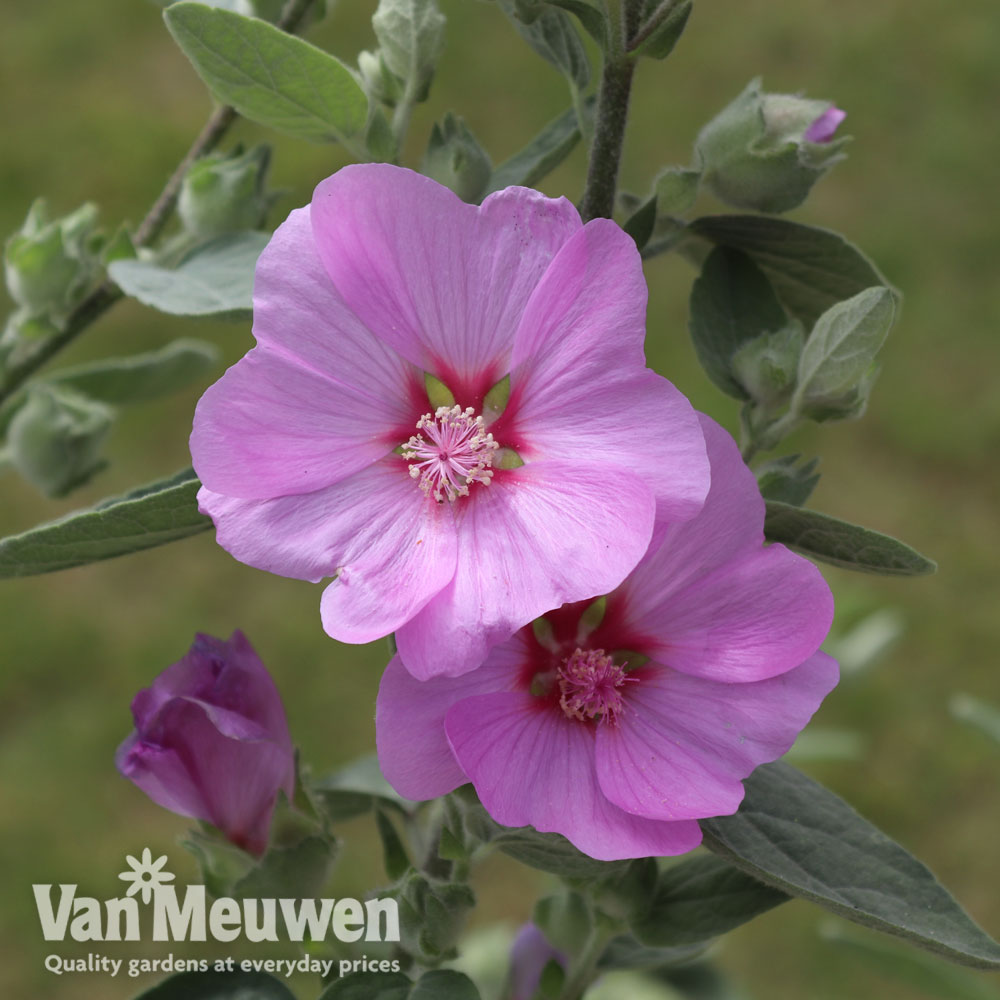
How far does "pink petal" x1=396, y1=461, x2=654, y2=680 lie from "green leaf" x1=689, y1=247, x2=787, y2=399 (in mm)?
190

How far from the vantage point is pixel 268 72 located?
60 cm

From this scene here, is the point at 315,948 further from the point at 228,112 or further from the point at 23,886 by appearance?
the point at 23,886

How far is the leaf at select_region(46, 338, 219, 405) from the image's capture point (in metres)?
0.98

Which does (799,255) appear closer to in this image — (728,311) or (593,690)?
(728,311)

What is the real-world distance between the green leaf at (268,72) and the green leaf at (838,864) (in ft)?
1.23

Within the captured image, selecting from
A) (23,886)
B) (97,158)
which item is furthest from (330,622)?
(97,158)

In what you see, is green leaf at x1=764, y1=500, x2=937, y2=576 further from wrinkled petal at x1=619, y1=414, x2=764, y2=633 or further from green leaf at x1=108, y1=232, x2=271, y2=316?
green leaf at x1=108, y1=232, x2=271, y2=316

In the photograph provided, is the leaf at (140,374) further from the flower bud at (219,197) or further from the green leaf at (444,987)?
the green leaf at (444,987)

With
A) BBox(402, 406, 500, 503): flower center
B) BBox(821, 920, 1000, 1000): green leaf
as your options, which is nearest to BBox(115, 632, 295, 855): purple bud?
BBox(402, 406, 500, 503): flower center

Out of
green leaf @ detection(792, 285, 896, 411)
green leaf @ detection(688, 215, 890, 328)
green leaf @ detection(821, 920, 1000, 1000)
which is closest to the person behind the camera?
green leaf @ detection(792, 285, 896, 411)

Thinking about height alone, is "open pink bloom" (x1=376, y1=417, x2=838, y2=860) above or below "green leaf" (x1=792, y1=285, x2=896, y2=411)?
below

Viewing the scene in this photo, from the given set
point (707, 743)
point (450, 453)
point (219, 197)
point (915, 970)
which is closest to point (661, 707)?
point (707, 743)

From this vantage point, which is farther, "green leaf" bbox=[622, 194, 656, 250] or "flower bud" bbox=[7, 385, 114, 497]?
"flower bud" bbox=[7, 385, 114, 497]

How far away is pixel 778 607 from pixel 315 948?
33cm
